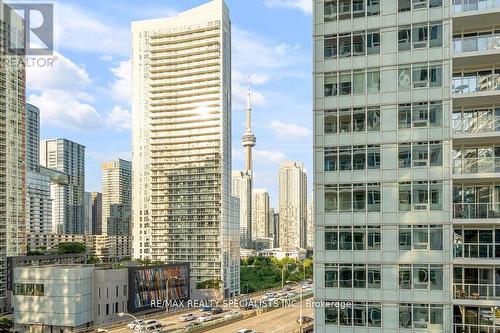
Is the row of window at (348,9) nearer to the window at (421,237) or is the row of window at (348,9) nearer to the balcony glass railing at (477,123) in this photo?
the balcony glass railing at (477,123)

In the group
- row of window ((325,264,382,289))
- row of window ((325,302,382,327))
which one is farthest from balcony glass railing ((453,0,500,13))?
row of window ((325,302,382,327))

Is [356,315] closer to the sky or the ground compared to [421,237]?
closer to the ground

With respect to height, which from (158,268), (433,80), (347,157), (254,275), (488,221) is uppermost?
(433,80)

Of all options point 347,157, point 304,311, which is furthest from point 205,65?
point 347,157

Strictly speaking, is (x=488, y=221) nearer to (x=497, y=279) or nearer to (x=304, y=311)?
(x=497, y=279)

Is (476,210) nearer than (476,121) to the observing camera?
Yes

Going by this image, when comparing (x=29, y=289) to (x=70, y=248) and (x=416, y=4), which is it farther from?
(x=416, y=4)

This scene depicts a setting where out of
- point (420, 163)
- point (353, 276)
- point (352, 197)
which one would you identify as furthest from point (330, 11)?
point (353, 276)
